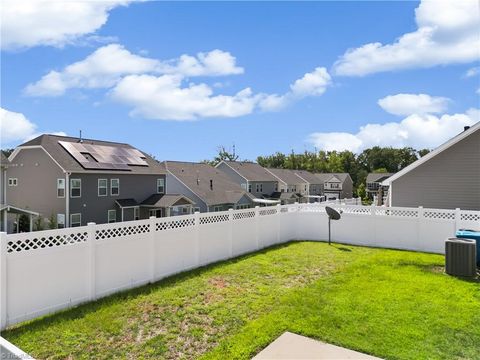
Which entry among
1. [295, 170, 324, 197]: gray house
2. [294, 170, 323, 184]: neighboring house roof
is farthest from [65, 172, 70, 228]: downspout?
[294, 170, 323, 184]: neighboring house roof

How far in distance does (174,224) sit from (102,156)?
57.9 feet

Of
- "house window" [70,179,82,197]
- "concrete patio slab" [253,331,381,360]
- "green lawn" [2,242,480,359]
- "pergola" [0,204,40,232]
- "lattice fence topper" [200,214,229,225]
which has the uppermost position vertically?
"house window" [70,179,82,197]

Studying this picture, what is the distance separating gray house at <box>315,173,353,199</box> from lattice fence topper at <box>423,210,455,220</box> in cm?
4556

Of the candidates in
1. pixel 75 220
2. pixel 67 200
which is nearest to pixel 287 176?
pixel 75 220

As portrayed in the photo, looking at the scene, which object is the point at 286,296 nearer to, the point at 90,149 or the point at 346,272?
the point at 346,272

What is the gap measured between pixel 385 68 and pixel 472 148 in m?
3.96

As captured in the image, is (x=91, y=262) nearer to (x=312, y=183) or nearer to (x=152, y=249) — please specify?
(x=152, y=249)

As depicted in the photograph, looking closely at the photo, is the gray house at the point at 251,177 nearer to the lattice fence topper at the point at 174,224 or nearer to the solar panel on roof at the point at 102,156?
the solar panel on roof at the point at 102,156

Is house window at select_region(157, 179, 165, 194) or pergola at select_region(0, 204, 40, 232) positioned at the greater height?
house window at select_region(157, 179, 165, 194)

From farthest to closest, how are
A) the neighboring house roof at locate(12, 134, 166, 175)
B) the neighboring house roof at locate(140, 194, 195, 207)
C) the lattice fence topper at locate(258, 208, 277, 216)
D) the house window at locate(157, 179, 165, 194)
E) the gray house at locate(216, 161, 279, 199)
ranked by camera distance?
the gray house at locate(216, 161, 279, 199), the house window at locate(157, 179, 165, 194), the neighboring house roof at locate(140, 194, 195, 207), the neighboring house roof at locate(12, 134, 166, 175), the lattice fence topper at locate(258, 208, 277, 216)

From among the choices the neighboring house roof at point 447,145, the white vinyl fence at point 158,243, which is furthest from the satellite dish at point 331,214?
the neighboring house roof at point 447,145

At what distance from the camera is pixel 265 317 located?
4832 millimetres

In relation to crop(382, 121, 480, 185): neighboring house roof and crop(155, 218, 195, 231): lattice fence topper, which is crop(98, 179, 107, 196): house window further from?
crop(382, 121, 480, 185): neighboring house roof

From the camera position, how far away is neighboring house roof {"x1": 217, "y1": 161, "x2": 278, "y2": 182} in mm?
38844
